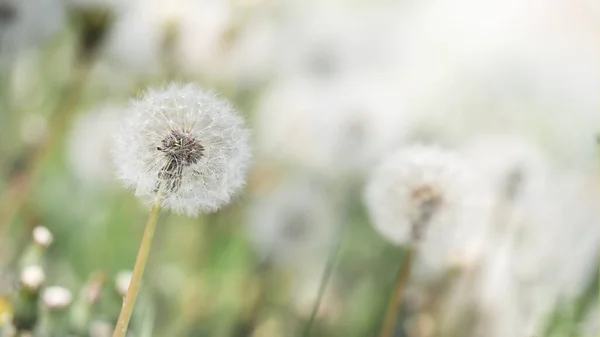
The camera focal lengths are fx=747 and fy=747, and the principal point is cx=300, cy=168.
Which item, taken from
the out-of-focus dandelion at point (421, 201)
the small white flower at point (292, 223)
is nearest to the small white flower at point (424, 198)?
the out-of-focus dandelion at point (421, 201)

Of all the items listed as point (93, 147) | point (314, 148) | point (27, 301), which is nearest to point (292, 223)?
point (314, 148)

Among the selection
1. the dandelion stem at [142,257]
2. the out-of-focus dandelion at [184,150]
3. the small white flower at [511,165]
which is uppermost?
the small white flower at [511,165]

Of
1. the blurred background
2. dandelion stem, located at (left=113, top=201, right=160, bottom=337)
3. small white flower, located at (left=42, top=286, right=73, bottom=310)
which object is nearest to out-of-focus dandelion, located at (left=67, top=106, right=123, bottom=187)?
the blurred background

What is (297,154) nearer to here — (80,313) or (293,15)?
(293,15)

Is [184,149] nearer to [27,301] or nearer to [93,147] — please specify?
[27,301]

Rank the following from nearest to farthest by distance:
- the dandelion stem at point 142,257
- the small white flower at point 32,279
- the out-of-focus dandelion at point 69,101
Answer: the dandelion stem at point 142,257 → the small white flower at point 32,279 → the out-of-focus dandelion at point 69,101

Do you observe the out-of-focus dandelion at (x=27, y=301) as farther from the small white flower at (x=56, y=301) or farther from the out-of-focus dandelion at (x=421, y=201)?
the out-of-focus dandelion at (x=421, y=201)

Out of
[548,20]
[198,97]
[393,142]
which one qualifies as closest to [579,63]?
[548,20]
